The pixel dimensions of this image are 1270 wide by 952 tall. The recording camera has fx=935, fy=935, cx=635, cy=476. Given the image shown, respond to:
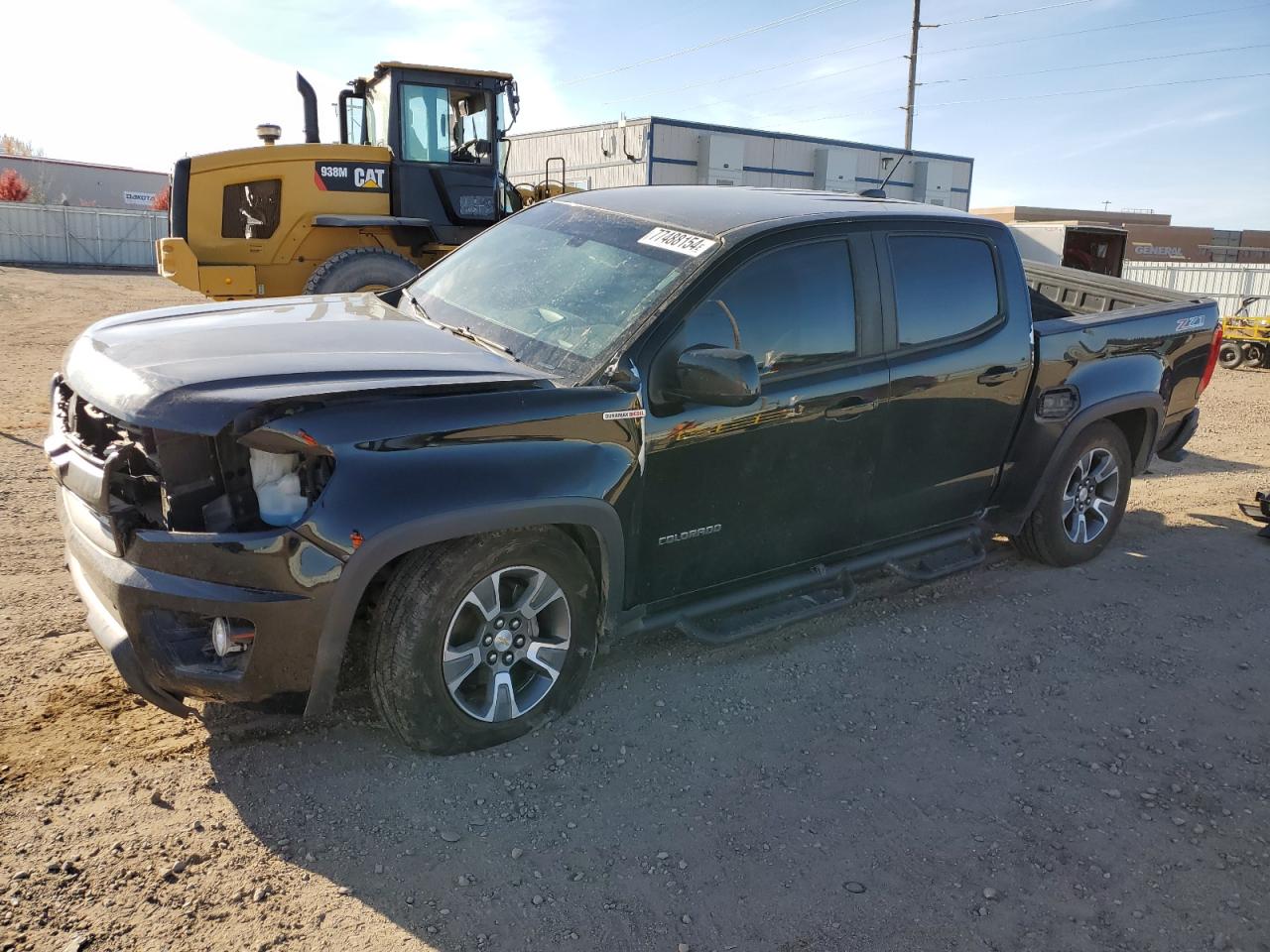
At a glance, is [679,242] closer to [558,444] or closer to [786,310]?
[786,310]

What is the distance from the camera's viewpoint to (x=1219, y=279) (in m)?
21.0

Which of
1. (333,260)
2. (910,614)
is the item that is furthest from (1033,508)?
(333,260)

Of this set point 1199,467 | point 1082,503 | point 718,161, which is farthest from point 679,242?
point 718,161

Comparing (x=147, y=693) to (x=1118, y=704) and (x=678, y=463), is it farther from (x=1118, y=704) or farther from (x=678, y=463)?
(x=1118, y=704)

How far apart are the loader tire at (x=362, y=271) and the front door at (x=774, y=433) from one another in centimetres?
595

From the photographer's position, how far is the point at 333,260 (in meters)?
9.06

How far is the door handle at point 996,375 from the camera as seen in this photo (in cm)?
448

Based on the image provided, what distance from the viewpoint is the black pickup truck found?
2734mm

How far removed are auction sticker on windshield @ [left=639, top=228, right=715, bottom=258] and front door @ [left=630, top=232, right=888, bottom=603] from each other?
6.2 inches

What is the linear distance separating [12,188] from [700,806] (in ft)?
157

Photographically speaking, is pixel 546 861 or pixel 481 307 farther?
pixel 481 307

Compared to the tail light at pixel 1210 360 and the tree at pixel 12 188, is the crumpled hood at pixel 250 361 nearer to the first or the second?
the tail light at pixel 1210 360

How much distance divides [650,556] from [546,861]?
116 centimetres

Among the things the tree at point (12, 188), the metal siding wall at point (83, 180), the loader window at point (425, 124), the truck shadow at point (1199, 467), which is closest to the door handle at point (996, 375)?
the truck shadow at point (1199, 467)
